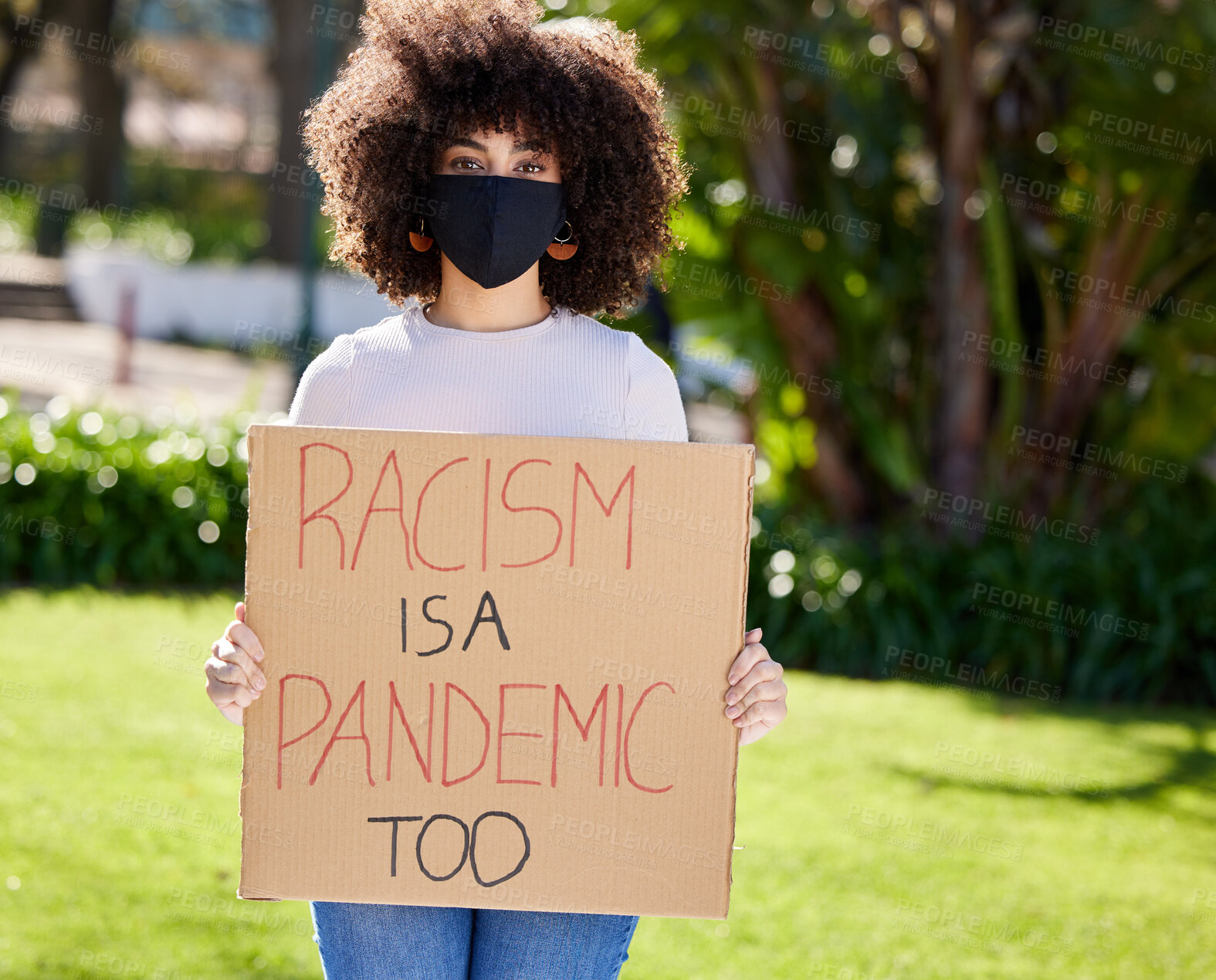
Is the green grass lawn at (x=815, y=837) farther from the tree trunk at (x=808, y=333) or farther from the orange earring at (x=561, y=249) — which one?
the orange earring at (x=561, y=249)

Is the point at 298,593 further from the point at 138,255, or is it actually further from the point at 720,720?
the point at 138,255

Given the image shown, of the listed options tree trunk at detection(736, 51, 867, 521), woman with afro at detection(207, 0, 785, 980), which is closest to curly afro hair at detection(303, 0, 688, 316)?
woman with afro at detection(207, 0, 785, 980)

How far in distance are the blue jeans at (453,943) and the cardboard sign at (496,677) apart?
6 cm

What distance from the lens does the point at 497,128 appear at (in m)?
2.09

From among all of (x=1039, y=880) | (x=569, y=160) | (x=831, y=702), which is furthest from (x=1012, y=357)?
(x=569, y=160)

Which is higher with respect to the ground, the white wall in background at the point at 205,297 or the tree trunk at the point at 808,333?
the tree trunk at the point at 808,333

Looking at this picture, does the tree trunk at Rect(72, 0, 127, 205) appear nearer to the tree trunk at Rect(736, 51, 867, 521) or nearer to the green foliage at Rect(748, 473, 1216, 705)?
the tree trunk at Rect(736, 51, 867, 521)

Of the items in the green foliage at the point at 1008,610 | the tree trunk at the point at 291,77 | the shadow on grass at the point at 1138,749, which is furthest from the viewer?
the tree trunk at the point at 291,77

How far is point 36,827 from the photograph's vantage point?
164 inches

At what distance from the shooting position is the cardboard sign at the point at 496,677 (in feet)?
6.34

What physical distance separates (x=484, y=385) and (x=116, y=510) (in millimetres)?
5653

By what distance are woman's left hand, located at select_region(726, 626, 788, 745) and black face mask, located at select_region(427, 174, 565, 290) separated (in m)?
0.72

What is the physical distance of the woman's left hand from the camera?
76.2 inches

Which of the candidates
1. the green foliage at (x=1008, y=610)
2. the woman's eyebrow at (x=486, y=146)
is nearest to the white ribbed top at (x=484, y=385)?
the woman's eyebrow at (x=486, y=146)
